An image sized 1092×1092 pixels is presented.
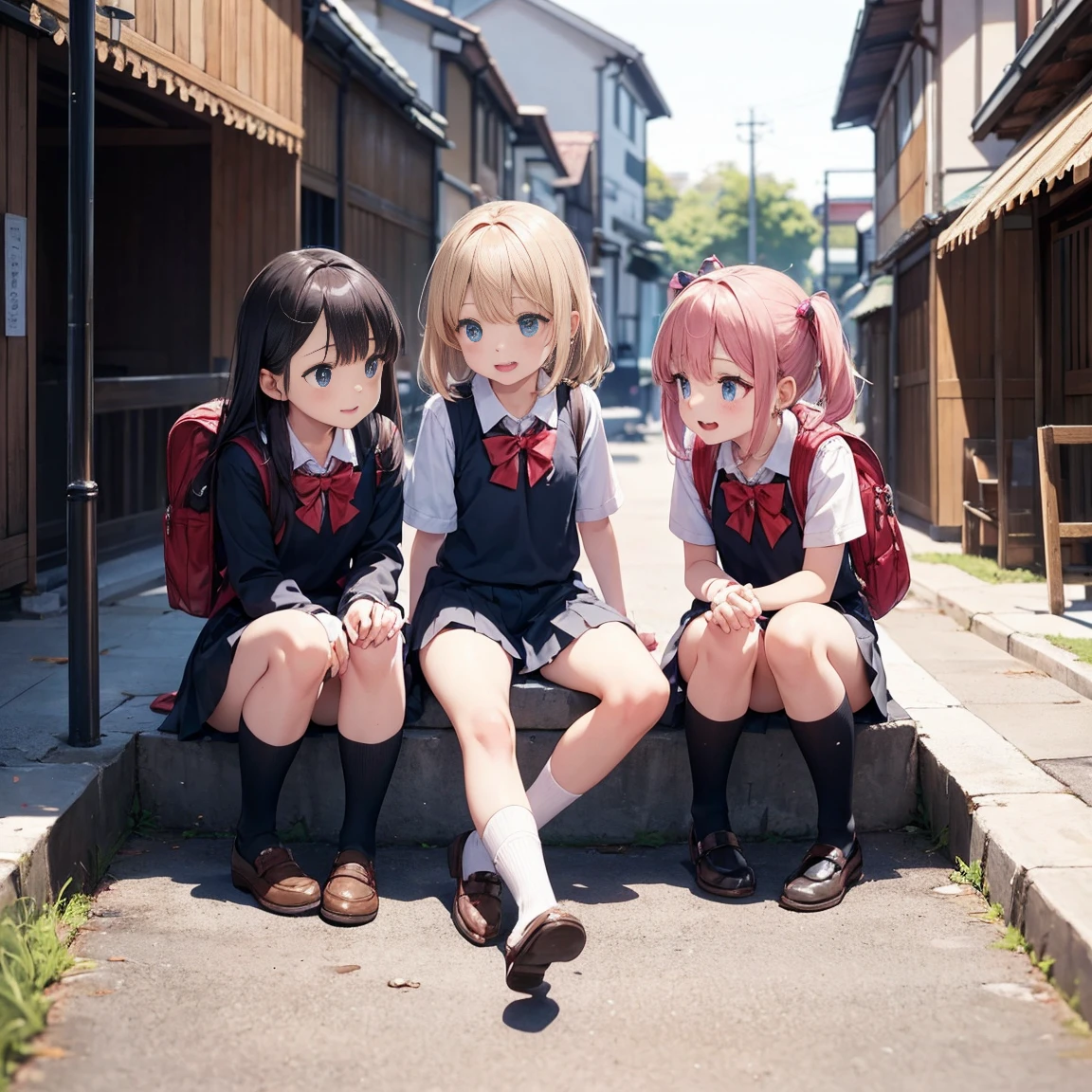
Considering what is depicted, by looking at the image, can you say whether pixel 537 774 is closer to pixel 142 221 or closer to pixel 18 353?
pixel 18 353

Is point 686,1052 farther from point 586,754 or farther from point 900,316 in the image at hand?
point 900,316

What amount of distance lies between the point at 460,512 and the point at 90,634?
1104 millimetres

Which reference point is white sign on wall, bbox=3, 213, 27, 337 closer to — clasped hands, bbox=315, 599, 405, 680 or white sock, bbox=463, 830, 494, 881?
clasped hands, bbox=315, 599, 405, 680

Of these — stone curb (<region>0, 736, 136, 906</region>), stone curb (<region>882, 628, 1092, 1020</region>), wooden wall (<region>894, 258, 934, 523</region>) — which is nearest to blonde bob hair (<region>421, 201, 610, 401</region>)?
stone curb (<region>0, 736, 136, 906</region>)

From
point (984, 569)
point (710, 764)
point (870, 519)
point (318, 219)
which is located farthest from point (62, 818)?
point (318, 219)

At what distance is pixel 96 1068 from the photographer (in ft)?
8.25

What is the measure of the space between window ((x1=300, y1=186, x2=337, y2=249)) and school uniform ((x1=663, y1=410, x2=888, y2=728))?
30.2 ft

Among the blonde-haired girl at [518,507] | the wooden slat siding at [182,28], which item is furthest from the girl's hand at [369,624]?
the wooden slat siding at [182,28]

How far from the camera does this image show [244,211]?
376 inches

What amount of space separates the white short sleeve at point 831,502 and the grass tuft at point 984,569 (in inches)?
198

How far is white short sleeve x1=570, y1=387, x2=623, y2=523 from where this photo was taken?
3.83 m

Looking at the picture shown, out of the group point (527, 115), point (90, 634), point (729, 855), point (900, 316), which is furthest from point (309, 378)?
point (527, 115)

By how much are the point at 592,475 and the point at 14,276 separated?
3.60 m

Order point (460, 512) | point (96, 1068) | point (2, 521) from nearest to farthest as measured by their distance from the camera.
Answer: point (96, 1068), point (460, 512), point (2, 521)
